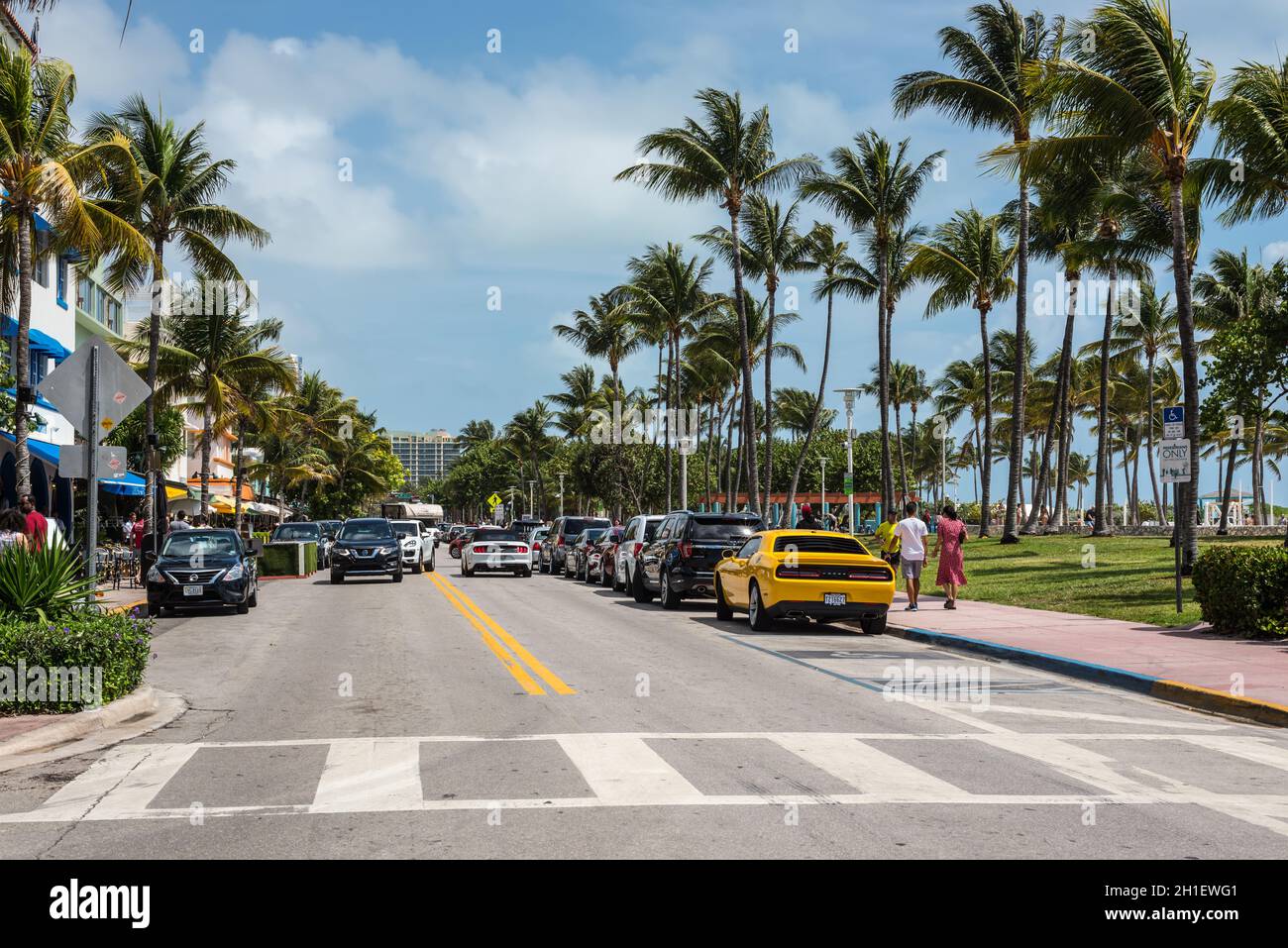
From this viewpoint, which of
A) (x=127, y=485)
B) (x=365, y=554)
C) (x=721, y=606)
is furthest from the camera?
(x=127, y=485)

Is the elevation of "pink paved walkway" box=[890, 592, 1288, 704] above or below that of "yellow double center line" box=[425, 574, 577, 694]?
above

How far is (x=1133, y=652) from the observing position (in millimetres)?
14016

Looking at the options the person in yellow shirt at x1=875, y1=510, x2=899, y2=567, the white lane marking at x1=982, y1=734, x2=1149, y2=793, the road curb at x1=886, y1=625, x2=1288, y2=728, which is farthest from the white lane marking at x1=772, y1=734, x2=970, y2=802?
the person in yellow shirt at x1=875, y1=510, x2=899, y2=567

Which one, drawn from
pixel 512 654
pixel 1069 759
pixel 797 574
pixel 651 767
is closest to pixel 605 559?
pixel 797 574

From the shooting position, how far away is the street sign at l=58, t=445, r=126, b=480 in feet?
37.8

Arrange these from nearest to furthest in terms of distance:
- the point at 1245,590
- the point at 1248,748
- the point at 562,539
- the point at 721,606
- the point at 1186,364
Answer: the point at 1248,748 → the point at 1245,590 → the point at 721,606 → the point at 1186,364 → the point at 562,539

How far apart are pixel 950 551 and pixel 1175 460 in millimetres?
4112

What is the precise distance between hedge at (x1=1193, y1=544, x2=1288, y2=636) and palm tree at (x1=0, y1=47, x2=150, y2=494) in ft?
63.3

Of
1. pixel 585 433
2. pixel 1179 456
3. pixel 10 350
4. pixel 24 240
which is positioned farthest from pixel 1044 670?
pixel 585 433

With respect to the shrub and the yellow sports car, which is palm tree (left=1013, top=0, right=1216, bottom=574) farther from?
the shrub

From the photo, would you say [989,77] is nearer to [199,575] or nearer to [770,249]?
[770,249]

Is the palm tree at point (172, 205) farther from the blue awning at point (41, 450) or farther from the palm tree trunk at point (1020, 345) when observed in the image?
the palm tree trunk at point (1020, 345)

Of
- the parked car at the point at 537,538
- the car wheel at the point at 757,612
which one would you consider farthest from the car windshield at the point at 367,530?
the car wheel at the point at 757,612
